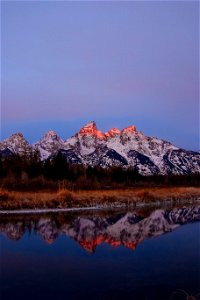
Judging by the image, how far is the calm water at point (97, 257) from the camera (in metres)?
10.6

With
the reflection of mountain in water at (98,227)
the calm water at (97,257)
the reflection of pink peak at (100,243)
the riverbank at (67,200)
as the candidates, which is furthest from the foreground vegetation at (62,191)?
the reflection of pink peak at (100,243)

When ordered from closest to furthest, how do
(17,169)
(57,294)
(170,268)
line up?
(57,294) < (170,268) < (17,169)

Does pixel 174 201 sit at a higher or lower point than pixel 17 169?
lower

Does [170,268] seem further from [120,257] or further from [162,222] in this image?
[162,222]

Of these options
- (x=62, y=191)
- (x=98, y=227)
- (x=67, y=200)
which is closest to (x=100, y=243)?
(x=98, y=227)

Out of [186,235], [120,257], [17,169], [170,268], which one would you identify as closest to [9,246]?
[120,257]

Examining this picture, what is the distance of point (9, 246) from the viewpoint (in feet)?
53.6

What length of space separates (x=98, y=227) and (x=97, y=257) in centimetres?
704

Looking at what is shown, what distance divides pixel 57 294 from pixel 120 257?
4.71 metres

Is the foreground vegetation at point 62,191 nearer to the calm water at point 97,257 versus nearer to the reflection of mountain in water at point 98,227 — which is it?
the reflection of mountain in water at point 98,227

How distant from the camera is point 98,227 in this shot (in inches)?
851

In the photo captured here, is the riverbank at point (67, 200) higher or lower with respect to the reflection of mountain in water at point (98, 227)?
higher

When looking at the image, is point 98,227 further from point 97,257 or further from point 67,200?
point 67,200

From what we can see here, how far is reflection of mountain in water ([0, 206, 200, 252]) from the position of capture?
18.2 m
